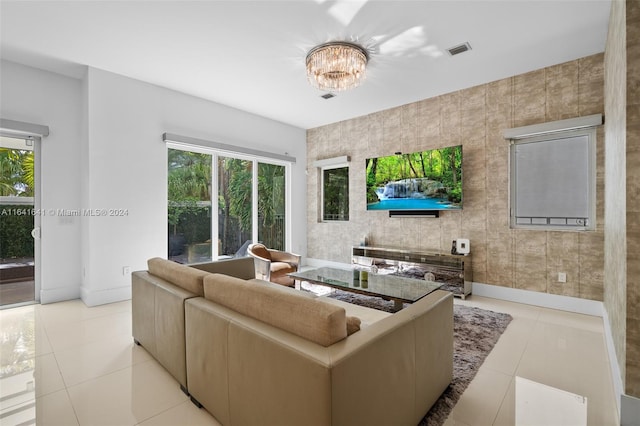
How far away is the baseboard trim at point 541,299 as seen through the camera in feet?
11.1

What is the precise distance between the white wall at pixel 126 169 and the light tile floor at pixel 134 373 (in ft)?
2.41

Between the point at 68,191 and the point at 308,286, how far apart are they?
353cm

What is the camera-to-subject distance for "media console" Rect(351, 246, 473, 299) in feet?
13.2

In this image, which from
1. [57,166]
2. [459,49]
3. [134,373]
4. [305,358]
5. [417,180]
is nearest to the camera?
[305,358]

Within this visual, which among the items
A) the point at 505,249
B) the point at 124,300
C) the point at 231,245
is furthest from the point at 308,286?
the point at 505,249

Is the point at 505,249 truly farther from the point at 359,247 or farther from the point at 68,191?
the point at 68,191

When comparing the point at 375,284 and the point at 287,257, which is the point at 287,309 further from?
the point at 287,257

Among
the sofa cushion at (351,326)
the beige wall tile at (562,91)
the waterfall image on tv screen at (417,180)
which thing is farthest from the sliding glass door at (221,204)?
the beige wall tile at (562,91)

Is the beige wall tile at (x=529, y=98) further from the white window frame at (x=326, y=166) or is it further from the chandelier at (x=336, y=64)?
the white window frame at (x=326, y=166)

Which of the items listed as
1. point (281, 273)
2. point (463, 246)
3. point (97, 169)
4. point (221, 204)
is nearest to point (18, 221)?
point (97, 169)

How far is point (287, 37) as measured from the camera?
3.05 m

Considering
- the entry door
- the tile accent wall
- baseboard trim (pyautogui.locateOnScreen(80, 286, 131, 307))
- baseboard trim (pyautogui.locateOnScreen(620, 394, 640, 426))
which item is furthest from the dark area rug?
the entry door

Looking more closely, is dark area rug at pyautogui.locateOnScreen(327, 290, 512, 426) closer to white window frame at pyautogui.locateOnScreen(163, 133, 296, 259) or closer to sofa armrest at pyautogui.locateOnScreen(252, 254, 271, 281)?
sofa armrest at pyautogui.locateOnScreen(252, 254, 271, 281)

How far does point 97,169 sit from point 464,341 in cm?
461
